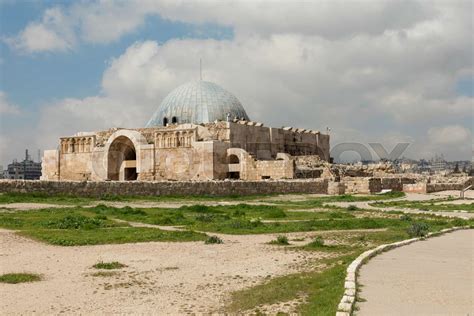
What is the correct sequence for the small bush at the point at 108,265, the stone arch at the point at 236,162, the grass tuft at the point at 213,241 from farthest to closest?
1. the stone arch at the point at 236,162
2. the grass tuft at the point at 213,241
3. the small bush at the point at 108,265

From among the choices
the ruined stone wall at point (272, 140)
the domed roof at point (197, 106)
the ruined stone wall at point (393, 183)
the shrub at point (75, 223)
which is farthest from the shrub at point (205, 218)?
the domed roof at point (197, 106)

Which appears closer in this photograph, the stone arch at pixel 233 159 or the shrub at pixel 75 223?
the shrub at pixel 75 223

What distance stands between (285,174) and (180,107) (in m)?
13.0

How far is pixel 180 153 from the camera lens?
3469cm

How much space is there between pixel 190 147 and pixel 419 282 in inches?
1113

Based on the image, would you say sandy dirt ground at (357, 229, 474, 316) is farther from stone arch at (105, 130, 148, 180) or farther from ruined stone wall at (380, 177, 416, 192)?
stone arch at (105, 130, 148, 180)

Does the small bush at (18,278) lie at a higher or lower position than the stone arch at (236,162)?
lower

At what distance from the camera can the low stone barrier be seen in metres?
21.7

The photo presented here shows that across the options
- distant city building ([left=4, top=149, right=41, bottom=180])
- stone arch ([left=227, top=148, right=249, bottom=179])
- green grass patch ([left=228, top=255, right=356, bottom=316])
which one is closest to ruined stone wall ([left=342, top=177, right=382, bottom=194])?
stone arch ([left=227, top=148, right=249, bottom=179])

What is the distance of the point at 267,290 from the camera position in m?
6.79

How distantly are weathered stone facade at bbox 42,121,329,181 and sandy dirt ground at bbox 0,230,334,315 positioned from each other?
879 inches

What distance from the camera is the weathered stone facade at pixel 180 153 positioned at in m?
33.8

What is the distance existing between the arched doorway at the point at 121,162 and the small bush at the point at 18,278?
30.3 m

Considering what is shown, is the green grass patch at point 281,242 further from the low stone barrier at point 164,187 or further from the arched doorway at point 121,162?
the arched doorway at point 121,162
